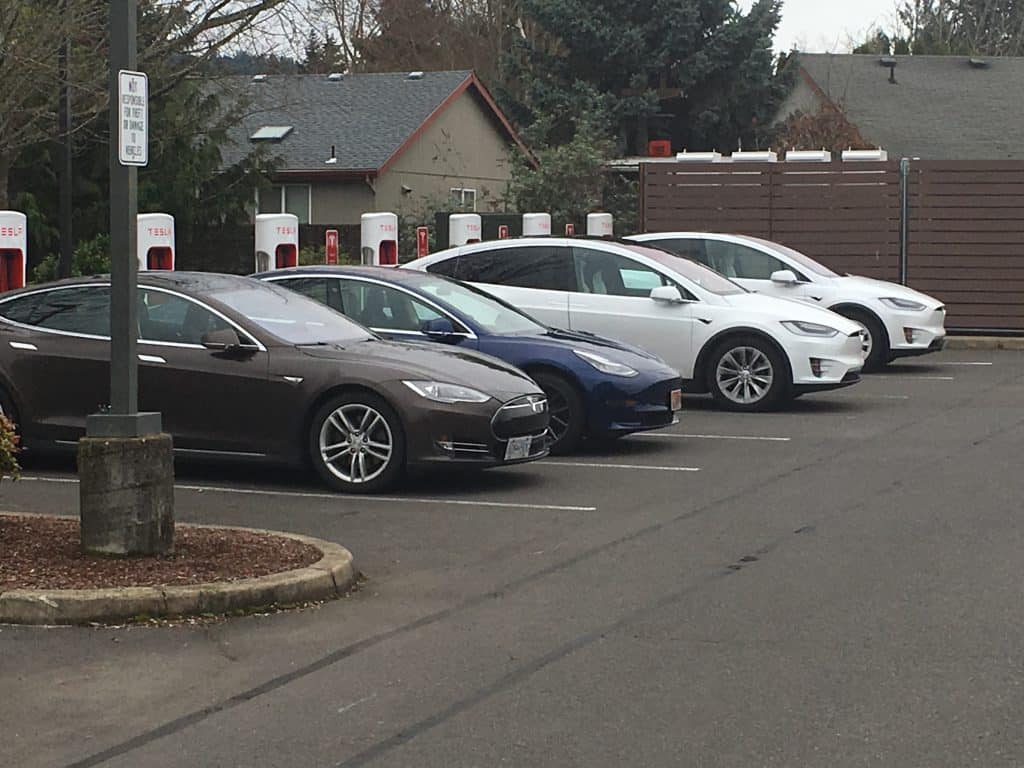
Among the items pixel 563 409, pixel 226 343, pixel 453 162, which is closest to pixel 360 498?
pixel 226 343

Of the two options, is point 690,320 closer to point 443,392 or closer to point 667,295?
point 667,295

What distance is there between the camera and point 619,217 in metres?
33.3

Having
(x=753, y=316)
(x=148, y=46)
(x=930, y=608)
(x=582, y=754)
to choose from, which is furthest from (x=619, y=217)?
(x=582, y=754)

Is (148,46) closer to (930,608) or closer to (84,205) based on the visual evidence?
(84,205)

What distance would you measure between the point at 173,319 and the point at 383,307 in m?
2.07

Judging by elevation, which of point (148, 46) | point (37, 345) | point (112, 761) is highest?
point (148, 46)

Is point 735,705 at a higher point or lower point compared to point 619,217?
lower

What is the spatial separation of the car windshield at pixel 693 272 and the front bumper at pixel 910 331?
3.58 meters

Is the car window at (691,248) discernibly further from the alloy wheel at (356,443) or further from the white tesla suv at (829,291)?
the alloy wheel at (356,443)

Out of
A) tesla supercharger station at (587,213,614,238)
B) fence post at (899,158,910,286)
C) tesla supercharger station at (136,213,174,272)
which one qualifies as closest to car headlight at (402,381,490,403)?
tesla supercharger station at (136,213,174,272)

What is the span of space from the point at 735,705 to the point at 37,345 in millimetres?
7147

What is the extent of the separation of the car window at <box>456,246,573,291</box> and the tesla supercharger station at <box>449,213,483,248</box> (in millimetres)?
6663

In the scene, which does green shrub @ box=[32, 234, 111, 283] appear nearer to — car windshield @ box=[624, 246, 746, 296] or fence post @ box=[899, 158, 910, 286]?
fence post @ box=[899, 158, 910, 286]

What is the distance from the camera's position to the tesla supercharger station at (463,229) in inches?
917
